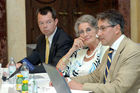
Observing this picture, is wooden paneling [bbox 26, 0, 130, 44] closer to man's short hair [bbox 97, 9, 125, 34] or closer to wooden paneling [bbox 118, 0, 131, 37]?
wooden paneling [bbox 118, 0, 131, 37]

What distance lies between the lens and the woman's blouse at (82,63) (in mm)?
3188

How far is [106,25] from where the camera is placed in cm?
254

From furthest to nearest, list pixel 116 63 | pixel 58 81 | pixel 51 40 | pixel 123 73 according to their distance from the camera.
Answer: pixel 51 40 < pixel 116 63 < pixel 123 73 < pixel 58 81

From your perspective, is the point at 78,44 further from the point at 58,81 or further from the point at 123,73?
the point at 58,81

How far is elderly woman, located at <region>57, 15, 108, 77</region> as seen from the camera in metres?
3.22

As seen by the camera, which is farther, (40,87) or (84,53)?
(84,53)

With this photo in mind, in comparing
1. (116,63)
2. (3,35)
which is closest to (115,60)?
(116,63)

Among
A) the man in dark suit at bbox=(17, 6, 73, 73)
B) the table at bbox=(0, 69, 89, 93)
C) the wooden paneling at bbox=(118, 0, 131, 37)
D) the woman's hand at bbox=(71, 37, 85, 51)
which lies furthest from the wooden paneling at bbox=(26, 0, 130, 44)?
the table at bbox=(0, 69, 89, 93)

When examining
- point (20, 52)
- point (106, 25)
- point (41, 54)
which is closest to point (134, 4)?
point (20, 52)

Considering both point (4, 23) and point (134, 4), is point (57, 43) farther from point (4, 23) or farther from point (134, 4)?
point (134, 4)

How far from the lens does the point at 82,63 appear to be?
332 cm

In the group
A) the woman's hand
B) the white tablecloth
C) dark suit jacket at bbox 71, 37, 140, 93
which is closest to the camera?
dark suit jacket at bbox 71, 37, 140, 93

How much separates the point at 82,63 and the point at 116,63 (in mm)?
920

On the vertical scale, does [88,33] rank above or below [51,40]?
above
